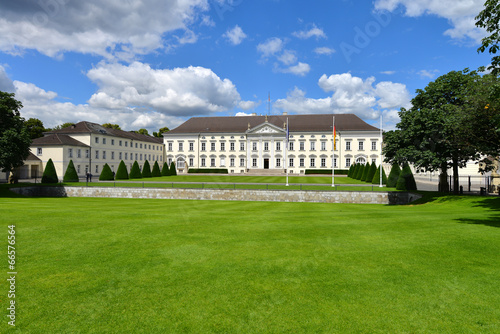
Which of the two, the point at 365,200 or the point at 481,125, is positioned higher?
the point at 481,125

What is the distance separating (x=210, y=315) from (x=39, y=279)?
3.77m

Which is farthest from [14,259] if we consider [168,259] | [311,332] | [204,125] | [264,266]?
[204,125]

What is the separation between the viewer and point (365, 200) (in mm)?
27844

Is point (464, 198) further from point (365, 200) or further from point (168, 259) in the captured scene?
point (168, 259)

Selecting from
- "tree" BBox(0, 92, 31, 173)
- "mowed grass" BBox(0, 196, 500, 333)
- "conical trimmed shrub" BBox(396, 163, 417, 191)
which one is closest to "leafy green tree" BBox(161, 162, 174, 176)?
"tree" BBox(0, 92, 31, 173)

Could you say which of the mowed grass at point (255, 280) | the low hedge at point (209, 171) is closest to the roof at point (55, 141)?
the low hedge at point (209, 171)

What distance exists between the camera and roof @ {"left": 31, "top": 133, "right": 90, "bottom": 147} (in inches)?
2178

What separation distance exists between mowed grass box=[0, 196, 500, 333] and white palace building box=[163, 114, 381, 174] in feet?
204

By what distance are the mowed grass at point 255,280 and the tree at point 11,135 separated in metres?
21.1

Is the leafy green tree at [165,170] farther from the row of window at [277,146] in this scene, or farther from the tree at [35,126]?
the tree at [35,126]

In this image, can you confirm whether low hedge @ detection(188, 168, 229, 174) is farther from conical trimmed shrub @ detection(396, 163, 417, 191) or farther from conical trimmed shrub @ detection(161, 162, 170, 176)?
conical trimmed shrub @ detection(396, 163, 417, 191)

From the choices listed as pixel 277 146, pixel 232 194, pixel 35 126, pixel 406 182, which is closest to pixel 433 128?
pixel 406 182

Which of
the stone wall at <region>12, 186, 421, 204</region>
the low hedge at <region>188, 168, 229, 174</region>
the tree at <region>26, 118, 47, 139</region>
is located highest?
the tree at <region>26, 118, 47, 139</region>

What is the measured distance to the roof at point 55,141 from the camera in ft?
181
